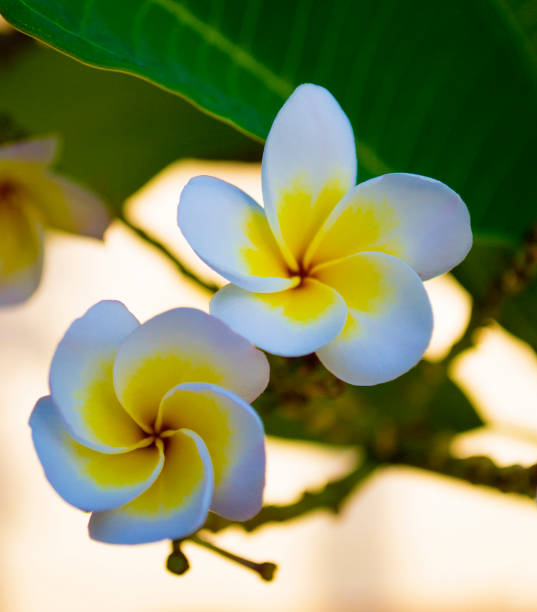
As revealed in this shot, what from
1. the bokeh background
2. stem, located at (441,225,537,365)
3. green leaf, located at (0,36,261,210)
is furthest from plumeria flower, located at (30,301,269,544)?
the bokeh background

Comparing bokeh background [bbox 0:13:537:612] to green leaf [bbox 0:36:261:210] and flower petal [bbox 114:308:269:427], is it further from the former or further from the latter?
flower petal [bbox 114:308:269:427]

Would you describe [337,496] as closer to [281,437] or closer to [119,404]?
[281,437]

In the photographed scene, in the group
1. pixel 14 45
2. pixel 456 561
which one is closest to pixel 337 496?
pixel 14 45

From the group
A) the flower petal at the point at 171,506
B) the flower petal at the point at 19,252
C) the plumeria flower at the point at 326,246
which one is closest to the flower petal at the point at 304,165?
the plumeria flower at the point at 326,246

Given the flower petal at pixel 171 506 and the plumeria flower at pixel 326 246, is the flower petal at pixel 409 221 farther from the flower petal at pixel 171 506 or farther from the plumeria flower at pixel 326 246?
the flower petal at pixel 171 506

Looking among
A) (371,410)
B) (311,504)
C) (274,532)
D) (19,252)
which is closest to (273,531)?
(274,532)

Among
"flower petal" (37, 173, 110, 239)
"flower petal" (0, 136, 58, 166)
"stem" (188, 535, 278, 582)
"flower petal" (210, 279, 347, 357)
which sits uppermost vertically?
"flower petal" (210, 279, 347, 357)

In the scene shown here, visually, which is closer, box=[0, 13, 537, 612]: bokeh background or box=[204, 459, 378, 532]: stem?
box=[204, 459, 378, 532]: stem
